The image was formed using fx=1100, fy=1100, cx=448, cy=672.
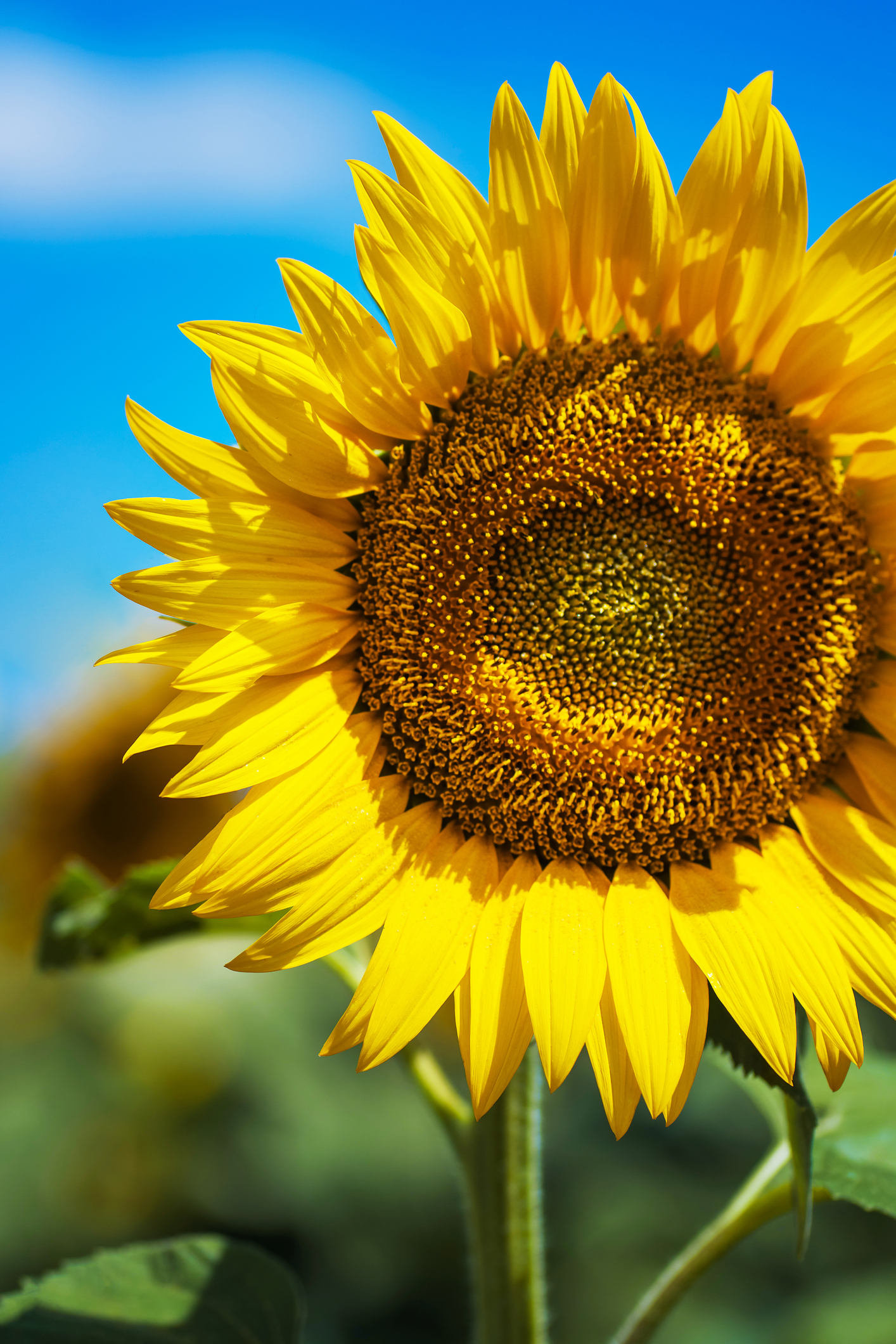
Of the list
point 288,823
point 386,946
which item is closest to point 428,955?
point 386,946

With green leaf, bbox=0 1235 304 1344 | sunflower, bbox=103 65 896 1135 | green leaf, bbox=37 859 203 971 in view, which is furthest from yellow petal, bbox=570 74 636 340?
green leaf, bbox=0 1235 304 1344

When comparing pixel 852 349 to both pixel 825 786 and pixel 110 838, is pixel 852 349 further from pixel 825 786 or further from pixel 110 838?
pixel 110 838

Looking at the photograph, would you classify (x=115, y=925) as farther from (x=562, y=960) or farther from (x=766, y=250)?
(x=766, y=250)

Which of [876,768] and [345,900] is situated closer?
[345,900]

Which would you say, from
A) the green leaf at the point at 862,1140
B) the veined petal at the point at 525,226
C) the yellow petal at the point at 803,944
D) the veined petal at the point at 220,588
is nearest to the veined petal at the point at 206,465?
the veined petal at the point at 220,588

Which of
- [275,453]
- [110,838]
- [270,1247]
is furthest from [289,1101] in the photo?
[275,453]
